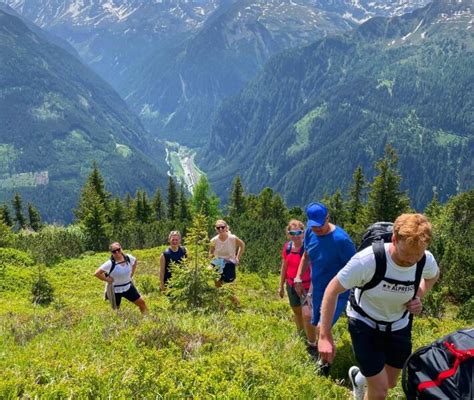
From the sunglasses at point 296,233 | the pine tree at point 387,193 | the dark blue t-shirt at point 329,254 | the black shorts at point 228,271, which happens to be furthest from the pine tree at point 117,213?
the dark blue t-shirt at point 329,254

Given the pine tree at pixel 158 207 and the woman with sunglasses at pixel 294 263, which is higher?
the woman with sunglasses at pixel 294 263

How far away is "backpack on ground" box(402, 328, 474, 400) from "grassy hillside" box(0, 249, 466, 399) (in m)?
1.34

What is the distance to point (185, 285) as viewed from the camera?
8.98 m

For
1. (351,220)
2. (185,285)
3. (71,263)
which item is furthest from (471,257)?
(351,220)

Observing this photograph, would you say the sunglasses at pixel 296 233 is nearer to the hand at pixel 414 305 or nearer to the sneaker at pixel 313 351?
the sneaker at pixel 313 351

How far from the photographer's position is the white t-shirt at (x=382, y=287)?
441 cm

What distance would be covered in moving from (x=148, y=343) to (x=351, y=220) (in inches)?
2119

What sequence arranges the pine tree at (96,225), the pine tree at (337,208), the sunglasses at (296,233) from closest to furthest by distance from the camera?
the sunglasses at (296,233) → the pine tree at (96,225) → the pine tree at (337,208)

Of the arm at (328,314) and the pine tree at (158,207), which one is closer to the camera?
the arm at (328,314)

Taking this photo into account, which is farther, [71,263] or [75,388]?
[71,263]

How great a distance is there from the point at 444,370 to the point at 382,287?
4.17 feet

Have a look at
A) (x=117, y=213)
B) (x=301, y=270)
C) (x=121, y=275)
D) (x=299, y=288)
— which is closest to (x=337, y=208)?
(x=117, y=213)

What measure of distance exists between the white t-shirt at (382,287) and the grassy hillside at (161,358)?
1136mm

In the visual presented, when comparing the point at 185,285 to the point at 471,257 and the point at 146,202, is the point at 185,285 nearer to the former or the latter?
the point at 471,257
